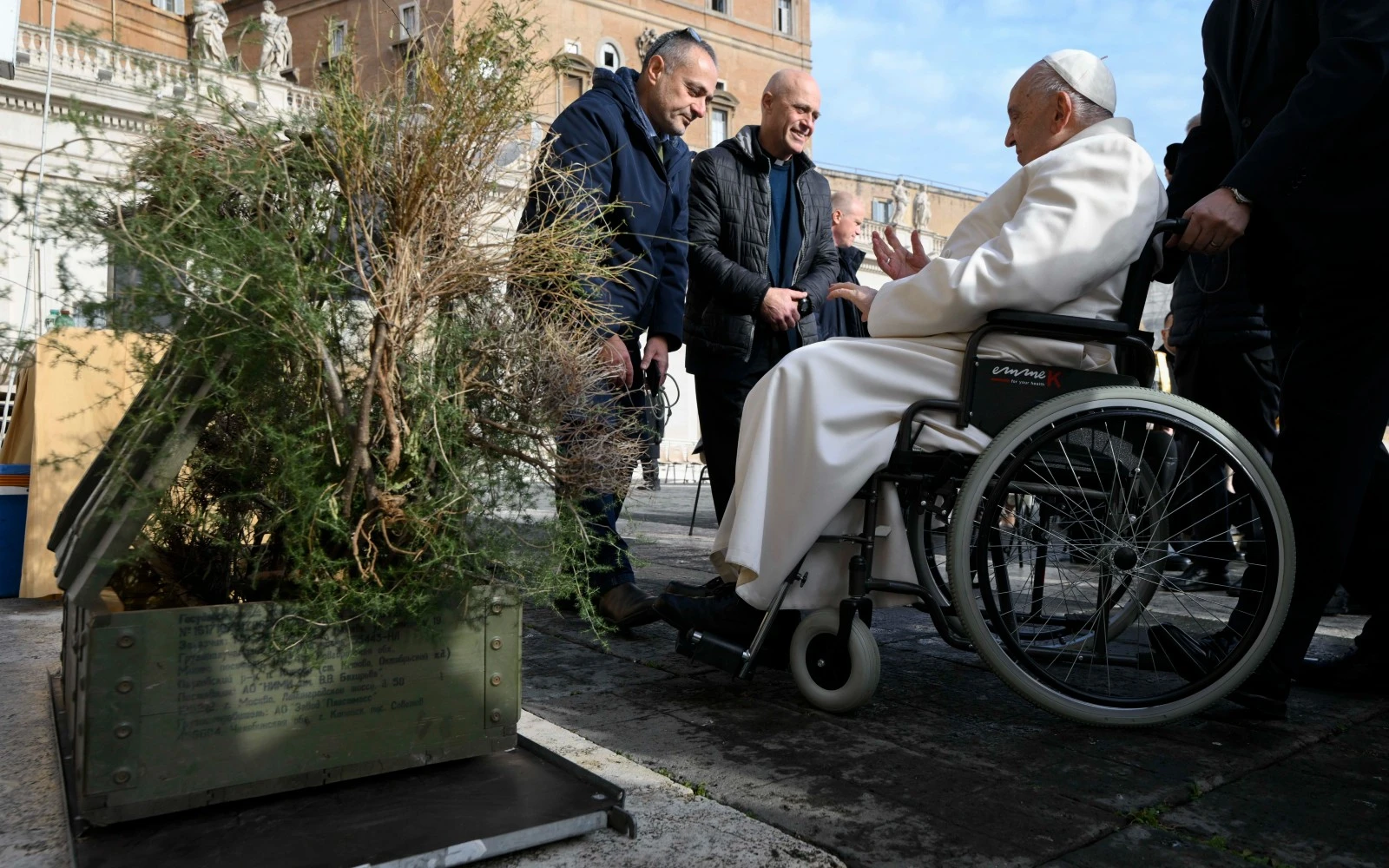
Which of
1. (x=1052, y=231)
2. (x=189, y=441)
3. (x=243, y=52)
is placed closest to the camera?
(x=189, y=441)

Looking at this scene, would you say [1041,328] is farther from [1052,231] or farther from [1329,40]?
[1329,40]

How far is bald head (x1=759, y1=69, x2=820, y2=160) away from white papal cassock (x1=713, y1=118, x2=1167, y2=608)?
1.66m

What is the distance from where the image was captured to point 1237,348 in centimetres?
451

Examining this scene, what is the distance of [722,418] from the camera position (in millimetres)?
3977

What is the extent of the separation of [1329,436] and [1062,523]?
0.72 meters

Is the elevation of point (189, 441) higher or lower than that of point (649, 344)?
lower

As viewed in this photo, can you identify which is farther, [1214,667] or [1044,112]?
[1044,112]

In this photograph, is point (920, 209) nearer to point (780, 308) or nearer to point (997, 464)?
point (780, 308)

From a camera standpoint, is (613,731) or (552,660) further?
(552,660)

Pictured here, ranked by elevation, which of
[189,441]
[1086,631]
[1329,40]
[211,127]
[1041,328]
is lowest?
[1086,631]

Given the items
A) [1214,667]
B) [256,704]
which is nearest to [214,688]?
[256,704]

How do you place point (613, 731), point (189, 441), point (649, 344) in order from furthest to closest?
point (649, 344) < point (613, 731) < point (189, 441)

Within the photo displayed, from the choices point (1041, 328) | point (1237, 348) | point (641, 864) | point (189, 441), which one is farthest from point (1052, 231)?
point (1237, 348)

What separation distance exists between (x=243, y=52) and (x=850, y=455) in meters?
1.43
